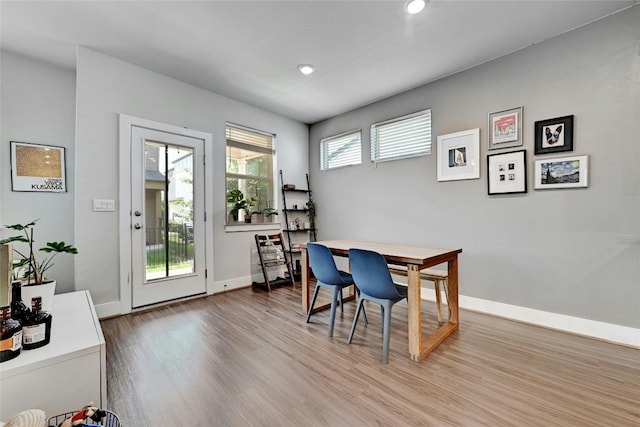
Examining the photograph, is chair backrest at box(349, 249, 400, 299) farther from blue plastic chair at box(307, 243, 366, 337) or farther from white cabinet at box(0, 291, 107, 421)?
white cabinet at box(0, 291, 107, 421)

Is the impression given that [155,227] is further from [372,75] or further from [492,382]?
[492,382]

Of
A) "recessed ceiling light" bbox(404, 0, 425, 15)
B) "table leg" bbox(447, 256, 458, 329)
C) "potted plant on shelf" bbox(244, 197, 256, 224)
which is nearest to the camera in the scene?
"recessed ceiling light" bbox(404, 0, 425, 15)

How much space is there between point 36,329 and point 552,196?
3.87 meters

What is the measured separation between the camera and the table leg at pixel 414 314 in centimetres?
194

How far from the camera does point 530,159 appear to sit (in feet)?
8.63

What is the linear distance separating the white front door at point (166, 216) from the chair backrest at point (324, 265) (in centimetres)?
180

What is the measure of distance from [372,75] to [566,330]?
329cm

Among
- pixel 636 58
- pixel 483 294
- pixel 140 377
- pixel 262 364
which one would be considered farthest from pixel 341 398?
pixel 636 58

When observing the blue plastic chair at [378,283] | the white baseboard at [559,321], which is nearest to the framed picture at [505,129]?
the white baseboard at [559,321]

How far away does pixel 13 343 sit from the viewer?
1.15 meters

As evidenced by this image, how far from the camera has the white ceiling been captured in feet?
6.98

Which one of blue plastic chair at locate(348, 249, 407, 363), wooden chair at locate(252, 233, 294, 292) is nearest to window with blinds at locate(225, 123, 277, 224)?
wooden chair at locate(252, 233, 294, 292)

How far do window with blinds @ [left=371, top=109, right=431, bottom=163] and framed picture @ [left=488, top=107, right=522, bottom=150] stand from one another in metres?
0.70

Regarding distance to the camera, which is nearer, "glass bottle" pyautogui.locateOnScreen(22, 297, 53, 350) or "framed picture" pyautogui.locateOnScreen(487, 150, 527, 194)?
"glass bottle" pyautogui.locateOnScreen(22, 297, 53, 350)
